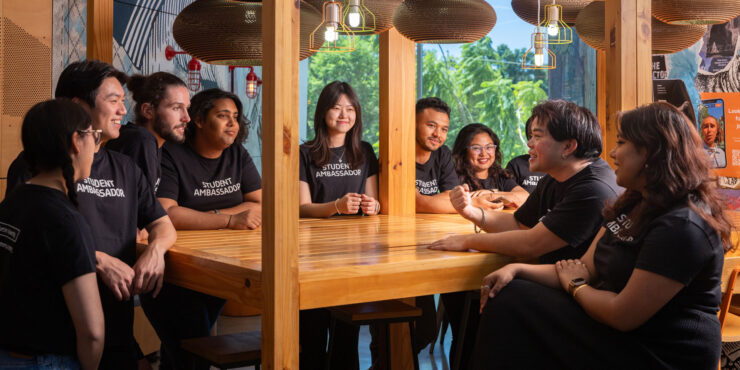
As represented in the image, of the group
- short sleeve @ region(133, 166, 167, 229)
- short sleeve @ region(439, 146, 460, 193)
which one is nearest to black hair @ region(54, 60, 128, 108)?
short sleeve @ region(133, 166, 167, 229)

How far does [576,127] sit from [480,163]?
2.38 metres

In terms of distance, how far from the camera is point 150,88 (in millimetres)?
3477

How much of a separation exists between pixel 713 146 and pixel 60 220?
4990 millimetres

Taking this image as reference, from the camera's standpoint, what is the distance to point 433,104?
4.84 m

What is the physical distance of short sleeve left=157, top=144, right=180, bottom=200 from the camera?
3502mm

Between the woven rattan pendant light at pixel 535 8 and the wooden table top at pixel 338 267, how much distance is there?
207 centimetres

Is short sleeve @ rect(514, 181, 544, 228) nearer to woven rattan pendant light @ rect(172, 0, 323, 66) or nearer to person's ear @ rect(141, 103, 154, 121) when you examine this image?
woven rattan pendant light @ rect(172, 0, 323, 66)

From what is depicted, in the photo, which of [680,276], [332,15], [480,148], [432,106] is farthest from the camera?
[480,148]

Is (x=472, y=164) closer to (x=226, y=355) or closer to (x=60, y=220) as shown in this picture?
(x=226, y=355)

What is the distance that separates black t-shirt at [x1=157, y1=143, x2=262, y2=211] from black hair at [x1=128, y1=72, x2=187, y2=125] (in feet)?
0.68

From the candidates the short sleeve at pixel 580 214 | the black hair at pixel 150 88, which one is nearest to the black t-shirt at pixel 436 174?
the black hair at pixel 150 88

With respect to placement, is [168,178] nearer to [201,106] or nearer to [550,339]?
[201,106]

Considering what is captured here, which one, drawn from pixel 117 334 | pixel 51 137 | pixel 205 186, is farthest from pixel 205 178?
pixel 51 137

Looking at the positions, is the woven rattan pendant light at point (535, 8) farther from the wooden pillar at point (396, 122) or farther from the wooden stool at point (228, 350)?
the wooden stool at point (228, 350)
